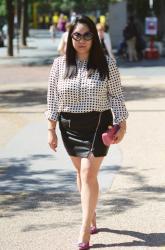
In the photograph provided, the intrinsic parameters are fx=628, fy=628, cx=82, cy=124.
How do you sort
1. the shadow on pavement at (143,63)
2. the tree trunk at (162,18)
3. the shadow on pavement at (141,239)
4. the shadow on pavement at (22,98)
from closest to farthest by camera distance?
the shadow on pavement at (141,239)
the shadow on pavement at (22,98)
the shadow on pavement at (143,63)
the tree trunk at (162,18)

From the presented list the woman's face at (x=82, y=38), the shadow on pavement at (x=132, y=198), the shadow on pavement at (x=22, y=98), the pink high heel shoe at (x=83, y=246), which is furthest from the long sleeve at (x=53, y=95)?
the shadow on pavement at (x=22, y=98)

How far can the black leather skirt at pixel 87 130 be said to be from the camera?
15.4ft

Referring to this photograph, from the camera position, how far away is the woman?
4648 mm

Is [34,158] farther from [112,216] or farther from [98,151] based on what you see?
[98,151]

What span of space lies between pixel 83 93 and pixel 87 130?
28 centimetres

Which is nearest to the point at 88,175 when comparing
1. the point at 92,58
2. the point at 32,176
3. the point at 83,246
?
the point at 83,246

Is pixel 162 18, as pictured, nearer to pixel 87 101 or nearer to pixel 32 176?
pixel 32 176

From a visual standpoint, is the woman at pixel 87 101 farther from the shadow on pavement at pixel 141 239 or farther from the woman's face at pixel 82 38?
the shadow on pavement at pixel 141 239

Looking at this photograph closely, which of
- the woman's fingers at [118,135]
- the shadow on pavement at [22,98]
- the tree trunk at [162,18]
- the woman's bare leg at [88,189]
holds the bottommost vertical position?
the tree trunk at [162,18]

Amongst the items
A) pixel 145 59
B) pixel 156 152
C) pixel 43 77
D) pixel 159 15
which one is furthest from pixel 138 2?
pixel 156 152

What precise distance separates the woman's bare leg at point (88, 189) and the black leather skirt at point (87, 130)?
0.06 m

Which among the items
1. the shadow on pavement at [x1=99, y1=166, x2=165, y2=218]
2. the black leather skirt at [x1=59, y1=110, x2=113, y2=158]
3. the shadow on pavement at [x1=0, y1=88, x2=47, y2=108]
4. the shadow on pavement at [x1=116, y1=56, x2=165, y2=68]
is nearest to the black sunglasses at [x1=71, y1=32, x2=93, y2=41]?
the black leather skirt at [x1=59, y1=110, x2=113, y2=158]

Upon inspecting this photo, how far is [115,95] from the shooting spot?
4742 mm

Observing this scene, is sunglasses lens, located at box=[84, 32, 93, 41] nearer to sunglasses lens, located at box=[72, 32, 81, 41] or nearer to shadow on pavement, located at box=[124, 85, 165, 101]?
sunglasses lens, located at box=[72, 32, 81, 41]
